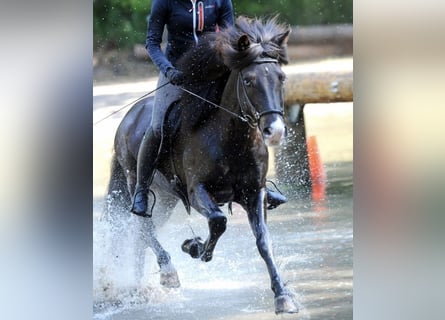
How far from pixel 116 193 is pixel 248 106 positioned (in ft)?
3.38

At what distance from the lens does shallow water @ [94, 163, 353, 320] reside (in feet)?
19.9

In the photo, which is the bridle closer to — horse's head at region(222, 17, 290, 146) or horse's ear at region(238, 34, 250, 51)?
horse's head at region(222, 17, 290, 146)

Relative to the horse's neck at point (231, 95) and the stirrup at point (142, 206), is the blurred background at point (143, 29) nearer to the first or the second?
the horse's neck at point (231, 95)

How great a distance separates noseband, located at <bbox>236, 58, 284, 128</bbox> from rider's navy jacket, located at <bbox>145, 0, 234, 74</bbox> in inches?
13.9

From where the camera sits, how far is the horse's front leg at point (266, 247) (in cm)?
604

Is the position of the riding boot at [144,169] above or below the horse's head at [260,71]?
below

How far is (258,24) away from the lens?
5926 millimetres

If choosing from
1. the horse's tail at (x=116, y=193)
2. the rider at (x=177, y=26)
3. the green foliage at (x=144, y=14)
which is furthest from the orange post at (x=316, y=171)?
the horse's tail at (x=116, y=193)

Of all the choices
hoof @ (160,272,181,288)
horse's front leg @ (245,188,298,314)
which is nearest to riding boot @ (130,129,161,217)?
hoof @ (160,272,181,288)

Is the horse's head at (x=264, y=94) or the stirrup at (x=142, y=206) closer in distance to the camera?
the horse's head at (x=264, y=94)

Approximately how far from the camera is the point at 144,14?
5.96 m
